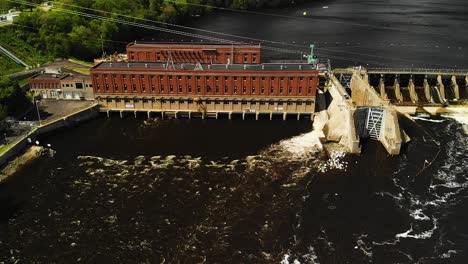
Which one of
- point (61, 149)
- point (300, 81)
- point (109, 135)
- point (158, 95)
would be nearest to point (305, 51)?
point (300, 81)

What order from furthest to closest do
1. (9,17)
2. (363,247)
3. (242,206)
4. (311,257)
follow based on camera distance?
(9,17), (242,206), (363,247), (311,257)

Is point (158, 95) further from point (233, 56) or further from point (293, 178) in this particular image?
point (293, 178)

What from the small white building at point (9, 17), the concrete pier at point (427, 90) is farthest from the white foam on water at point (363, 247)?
the small white building at point (9, 17)

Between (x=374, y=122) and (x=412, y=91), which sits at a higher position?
(x=412, y=91)

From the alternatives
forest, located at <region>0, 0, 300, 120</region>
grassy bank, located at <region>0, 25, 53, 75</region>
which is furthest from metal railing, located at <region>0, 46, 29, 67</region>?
forest, located at <region>0, 0, 300, 120</region>

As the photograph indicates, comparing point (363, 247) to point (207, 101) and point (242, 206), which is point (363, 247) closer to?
point (242, 206)

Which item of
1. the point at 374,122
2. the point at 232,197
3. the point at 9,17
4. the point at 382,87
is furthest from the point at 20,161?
the point at 9,17
